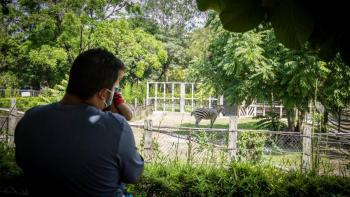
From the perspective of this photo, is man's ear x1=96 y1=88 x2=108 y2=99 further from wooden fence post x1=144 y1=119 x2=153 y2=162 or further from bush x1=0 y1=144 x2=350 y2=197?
wooden fence post x1=144 y1=119 x2=153 y2=162

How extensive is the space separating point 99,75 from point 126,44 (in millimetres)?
13114

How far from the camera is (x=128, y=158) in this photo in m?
1.39

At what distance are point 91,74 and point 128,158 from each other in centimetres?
35

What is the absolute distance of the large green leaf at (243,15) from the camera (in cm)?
75

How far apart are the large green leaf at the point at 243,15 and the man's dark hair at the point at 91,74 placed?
0.81 metres

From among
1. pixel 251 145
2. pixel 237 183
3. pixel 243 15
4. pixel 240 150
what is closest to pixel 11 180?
pixel 237 183

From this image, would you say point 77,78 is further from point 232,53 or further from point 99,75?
point 232,53

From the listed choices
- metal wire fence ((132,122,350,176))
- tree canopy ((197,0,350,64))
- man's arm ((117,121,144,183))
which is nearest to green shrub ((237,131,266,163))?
metal wire fence ((132,122,350,176))

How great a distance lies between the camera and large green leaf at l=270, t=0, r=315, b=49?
0.68 m

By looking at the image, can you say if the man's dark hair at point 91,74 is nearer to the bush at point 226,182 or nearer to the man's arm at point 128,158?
the man's arm at point 128,158

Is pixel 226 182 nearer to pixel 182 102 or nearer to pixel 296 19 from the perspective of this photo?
pixel 296 19

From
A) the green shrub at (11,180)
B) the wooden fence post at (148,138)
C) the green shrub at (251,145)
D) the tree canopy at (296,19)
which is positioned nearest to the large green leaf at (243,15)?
the tree canopy at (296,19)

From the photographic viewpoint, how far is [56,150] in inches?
51.8

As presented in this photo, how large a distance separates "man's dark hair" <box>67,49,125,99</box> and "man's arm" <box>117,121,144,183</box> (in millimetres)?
190
